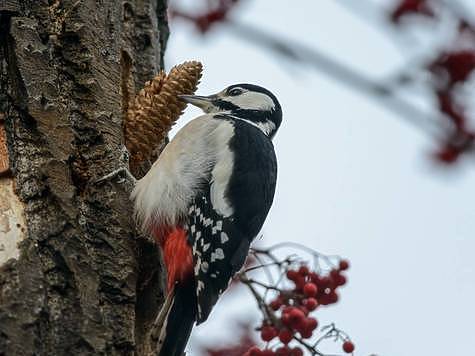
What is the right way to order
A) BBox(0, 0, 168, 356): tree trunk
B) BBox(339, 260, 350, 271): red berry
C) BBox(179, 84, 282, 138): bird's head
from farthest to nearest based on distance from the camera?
BBox(179, 84, 282, 138): bird's head → BBox(339, 260, 350, 271): red berry → BBox(0, 0, 168, 356): tree trunk

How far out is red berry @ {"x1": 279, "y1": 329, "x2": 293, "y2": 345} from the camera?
8.25 feet

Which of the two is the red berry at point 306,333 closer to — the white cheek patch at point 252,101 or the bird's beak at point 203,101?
the bird's beak at point 203,101

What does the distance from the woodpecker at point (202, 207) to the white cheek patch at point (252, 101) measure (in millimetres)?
285

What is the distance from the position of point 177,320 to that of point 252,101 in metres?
1.42

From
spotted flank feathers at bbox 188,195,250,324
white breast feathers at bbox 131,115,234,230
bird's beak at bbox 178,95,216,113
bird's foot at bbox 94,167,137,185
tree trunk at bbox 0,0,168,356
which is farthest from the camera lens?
bird's beak at bbox 178,95,216,113

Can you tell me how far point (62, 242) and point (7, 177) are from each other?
0.85 feet

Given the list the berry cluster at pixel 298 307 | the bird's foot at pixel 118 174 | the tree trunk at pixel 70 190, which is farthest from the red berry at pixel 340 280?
the bird's foot at pixel 118 174

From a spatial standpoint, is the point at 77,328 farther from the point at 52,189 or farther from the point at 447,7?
the point at 447,7

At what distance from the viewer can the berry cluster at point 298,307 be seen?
252 cm

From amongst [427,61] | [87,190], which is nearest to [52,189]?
[87,190]

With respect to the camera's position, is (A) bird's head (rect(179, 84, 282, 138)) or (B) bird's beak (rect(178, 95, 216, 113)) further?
(A) bird's head (rect(179, 84, 282, 138))

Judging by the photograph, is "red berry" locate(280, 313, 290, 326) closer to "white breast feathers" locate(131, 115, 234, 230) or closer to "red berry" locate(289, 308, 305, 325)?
"red berry" locate(289, 308, 305, 325)

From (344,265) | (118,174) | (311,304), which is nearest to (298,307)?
(311,304)

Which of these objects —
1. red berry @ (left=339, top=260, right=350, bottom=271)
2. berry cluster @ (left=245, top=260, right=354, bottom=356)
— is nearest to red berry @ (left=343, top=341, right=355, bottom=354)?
berry cluster @ (left=245, top=260, right=354, bottom=356)
